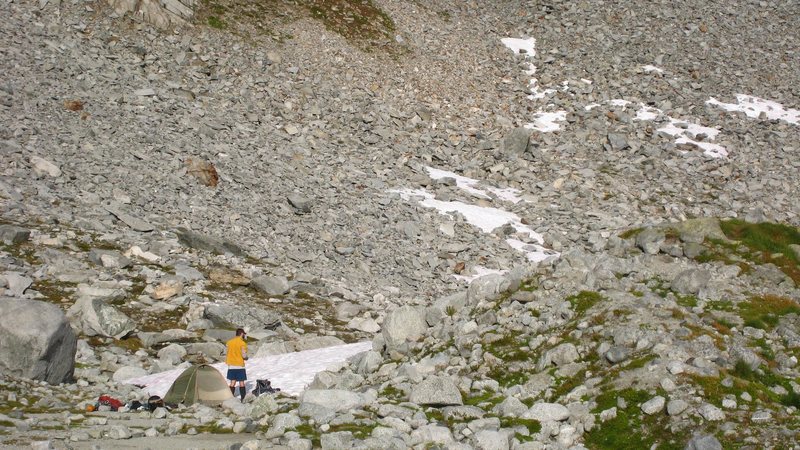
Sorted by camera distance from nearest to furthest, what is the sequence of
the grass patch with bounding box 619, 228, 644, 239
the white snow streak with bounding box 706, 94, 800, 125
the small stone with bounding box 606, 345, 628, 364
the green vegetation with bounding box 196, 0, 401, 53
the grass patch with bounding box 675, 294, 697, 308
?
the small stone with bounding box 606, 345, 628, 364 → the grass patch with bounding box 675, 294, 697, 308 → the grass patch with bounding box 619, 228, 644, 239 → the green vegetation with bounding box 196, 0, 401, 53 → the white snow streak with bounding box 706, 94, 800, 125

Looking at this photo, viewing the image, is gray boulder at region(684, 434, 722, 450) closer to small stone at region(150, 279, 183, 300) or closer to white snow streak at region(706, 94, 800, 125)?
small stone at region(150, 279, 183, 300)

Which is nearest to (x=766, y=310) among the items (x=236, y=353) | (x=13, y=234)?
(x=236, y=353)

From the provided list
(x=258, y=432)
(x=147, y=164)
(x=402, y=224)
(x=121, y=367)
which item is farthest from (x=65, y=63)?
(x=258, y=432)

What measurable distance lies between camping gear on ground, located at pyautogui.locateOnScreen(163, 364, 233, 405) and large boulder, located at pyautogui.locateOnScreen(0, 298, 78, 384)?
8.63 feet

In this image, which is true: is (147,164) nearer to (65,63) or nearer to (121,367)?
(65,63)

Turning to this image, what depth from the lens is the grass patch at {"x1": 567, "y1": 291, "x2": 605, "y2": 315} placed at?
52.5 ft

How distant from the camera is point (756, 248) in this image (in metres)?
18.5

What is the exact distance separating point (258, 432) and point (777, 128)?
47.0 meters

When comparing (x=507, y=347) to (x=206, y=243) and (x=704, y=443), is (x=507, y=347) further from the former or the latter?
(x=206, y=243)

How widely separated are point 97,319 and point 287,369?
6331mm

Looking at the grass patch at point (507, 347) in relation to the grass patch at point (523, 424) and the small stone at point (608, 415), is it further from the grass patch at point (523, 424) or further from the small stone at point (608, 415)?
the small stone at point (608, 415)

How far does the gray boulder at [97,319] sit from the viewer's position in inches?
824

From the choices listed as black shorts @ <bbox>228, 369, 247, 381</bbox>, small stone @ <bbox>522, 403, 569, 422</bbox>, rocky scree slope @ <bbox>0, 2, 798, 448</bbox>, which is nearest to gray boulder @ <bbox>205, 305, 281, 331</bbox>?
rocky scree slope @ <bbox>0, 2, 798, 448</bbox>

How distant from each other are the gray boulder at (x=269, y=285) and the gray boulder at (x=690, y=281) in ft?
47.6
